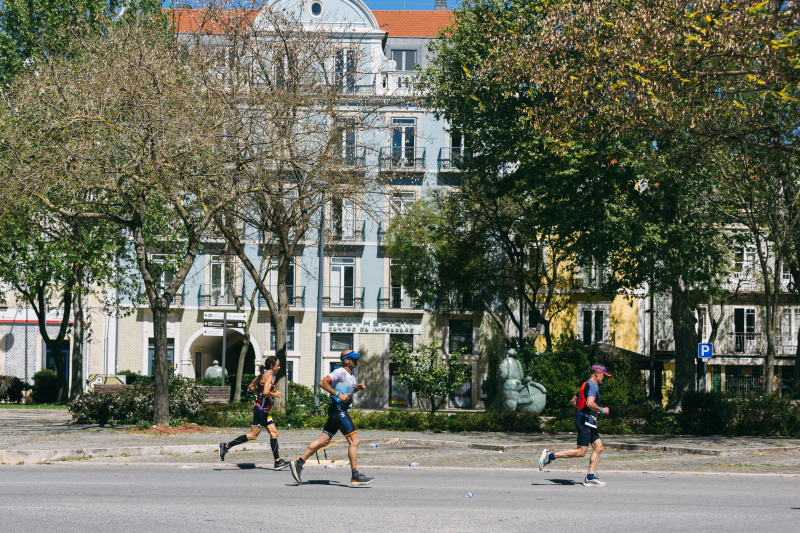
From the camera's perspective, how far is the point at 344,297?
48.1 metres

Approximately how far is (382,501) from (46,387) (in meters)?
37.0

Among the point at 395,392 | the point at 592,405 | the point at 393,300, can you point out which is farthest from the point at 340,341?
the point at 592,405

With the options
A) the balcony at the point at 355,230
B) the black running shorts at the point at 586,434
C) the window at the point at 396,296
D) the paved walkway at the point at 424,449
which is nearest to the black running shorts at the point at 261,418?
the paved walkway at the point at 424,449

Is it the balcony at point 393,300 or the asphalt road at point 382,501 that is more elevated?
the balcony at point 393,300

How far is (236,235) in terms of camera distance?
25.0 m

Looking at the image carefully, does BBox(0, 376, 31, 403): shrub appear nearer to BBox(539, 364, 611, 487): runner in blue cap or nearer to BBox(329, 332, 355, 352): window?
BBox(329, 332, 355, 352): window

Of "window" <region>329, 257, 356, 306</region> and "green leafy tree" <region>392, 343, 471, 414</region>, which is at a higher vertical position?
"window" <region>329, 257, 356, 306</region>

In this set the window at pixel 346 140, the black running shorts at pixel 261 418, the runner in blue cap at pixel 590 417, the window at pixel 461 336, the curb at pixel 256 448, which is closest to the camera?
the runner in blue cap at pixel 590 417

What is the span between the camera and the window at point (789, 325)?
53.8 metres

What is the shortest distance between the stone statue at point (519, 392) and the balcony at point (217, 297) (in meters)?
23.9

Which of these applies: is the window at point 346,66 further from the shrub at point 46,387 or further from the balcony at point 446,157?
the shrub at point 46,387

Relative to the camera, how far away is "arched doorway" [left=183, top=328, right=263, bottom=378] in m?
48.1

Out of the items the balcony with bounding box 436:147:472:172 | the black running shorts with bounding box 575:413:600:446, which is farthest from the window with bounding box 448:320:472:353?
the black running shorts with bounding box 575:413:600:446

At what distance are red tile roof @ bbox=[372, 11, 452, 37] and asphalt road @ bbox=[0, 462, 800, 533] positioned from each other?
1614 inches
